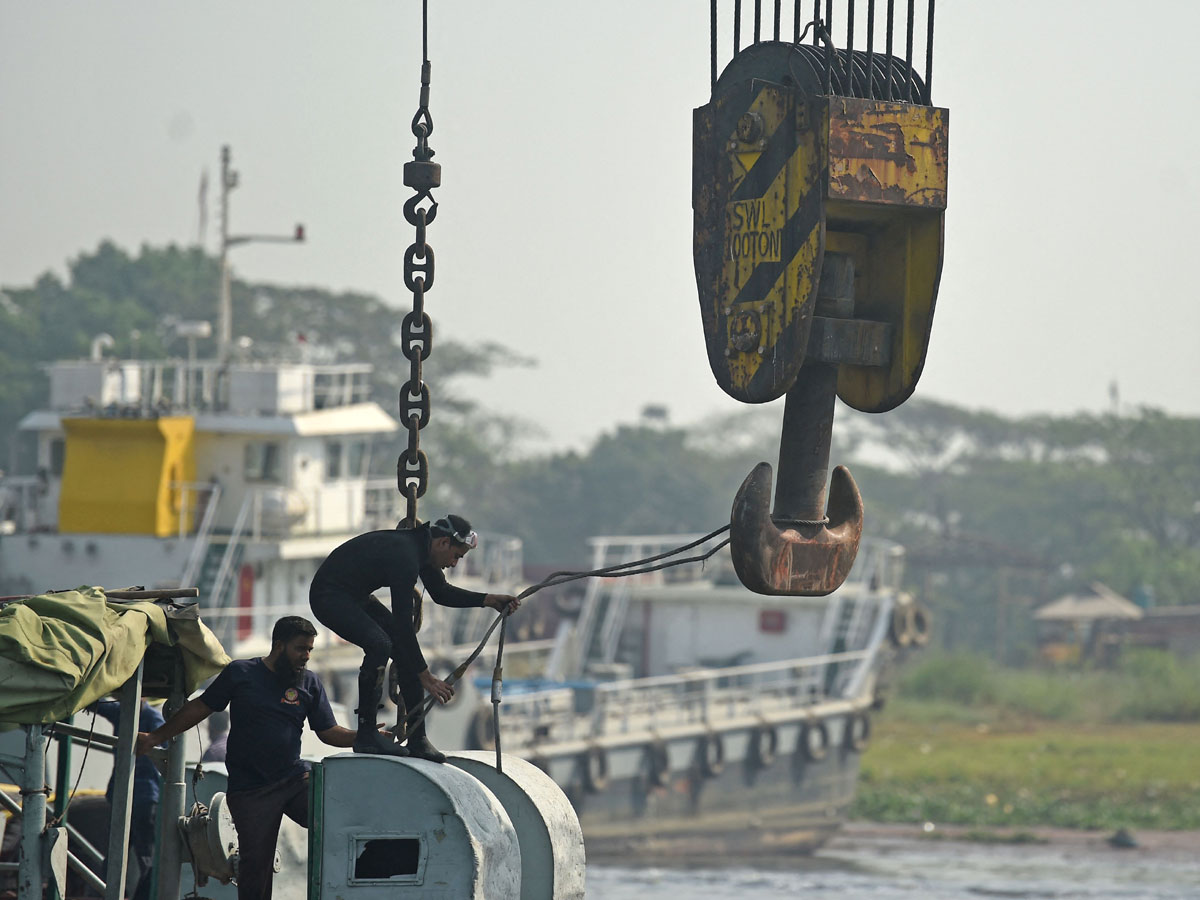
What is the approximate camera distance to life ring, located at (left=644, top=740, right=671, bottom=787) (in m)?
23.6

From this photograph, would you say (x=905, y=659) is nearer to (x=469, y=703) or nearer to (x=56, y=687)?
(x=469, y=703)

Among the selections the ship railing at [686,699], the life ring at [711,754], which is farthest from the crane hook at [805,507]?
the life ring at [711,754]

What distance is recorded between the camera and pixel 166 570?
72.9ft

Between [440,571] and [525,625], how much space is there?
24561 millimetres

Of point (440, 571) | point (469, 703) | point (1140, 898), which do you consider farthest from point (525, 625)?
point (440, 571)

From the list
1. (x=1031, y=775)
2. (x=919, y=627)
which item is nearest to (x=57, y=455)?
(x=919, y=627)

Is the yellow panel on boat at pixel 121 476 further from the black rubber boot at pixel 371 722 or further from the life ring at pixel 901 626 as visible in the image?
the black rubber boot at pixel 371 722

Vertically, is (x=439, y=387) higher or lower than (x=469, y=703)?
higher

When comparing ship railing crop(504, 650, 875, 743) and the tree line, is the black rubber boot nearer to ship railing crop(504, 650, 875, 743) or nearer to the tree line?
ship railing crop(504, 650, 875, 743)

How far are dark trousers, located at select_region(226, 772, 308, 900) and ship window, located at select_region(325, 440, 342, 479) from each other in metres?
17.5

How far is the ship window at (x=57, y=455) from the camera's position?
2334cm

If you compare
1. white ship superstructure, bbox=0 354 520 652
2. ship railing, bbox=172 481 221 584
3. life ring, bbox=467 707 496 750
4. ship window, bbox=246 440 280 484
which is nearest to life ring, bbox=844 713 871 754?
life ring, bbox=467 707 496 750

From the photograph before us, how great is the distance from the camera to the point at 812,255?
19.8 feet

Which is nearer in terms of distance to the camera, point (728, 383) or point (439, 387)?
point (728, 383)
